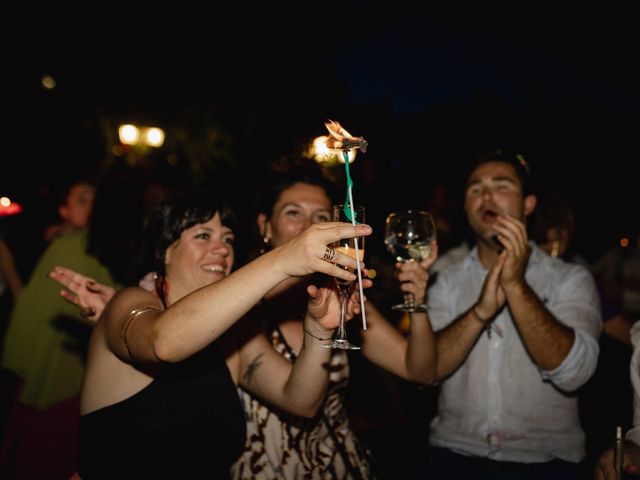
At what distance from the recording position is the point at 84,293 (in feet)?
9.83

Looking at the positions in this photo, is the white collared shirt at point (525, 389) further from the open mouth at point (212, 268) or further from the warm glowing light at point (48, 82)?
the warm glowing light at point (48, 82)

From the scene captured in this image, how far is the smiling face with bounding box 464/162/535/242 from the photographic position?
3145 mm

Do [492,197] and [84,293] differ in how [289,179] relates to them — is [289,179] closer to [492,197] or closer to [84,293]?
[492,197]

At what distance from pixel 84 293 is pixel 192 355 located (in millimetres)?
1199

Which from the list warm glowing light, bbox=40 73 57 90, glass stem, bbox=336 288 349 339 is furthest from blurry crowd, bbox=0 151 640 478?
warm glowing light, bbox=40 73 57 90

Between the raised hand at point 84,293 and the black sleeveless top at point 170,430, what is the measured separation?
785 millimetres

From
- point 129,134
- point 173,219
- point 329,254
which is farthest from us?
point 129,134

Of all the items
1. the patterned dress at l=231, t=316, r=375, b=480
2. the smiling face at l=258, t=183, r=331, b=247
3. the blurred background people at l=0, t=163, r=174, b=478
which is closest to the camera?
the patterned dress at l=231, t=316, r=375, b=480

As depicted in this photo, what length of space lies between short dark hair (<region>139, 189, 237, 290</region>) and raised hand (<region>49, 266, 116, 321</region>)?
0.36 meters

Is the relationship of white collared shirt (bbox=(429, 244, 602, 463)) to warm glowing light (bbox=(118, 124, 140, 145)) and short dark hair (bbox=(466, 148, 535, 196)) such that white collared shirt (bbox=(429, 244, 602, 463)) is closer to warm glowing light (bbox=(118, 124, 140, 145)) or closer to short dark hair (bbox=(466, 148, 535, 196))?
short dark hair (bbox=(466, 148, 535, 196))

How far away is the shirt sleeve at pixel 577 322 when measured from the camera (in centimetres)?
270

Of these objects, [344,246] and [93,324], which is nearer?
[344,246]

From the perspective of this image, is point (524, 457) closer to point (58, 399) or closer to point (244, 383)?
point (244, 383)

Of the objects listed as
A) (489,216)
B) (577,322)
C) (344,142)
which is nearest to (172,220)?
(344,142)
